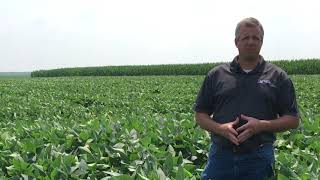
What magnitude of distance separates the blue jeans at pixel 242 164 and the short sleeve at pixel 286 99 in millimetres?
292

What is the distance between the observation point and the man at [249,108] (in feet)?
12.0

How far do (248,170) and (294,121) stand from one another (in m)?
0.49

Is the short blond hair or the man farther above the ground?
Answer: the short blond hair

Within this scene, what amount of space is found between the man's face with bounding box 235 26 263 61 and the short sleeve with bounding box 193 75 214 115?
34cm

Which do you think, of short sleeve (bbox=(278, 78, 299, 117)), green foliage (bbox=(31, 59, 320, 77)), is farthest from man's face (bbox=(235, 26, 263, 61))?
green foliage (bbox=(31, 59, 320, 77))

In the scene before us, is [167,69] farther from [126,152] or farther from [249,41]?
[249,41]

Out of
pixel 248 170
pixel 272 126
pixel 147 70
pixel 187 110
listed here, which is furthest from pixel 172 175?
pixel 147 70

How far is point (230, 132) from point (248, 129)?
13 cm

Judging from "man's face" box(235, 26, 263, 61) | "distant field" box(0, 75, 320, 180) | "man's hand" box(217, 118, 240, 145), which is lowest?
"distant field" box(0, 75, 320, 180)

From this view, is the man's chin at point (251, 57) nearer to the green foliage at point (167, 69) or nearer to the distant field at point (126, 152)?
the distant field at point (126, 152)

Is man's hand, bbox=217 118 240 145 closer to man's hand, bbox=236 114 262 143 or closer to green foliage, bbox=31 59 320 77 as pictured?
man's hand, bbox=236 114 262 143

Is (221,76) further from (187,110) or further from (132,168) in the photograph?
(187,110)

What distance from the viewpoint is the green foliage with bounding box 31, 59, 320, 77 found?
47.7 metres

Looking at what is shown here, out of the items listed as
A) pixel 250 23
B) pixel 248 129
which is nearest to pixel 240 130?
pixel 248 129
